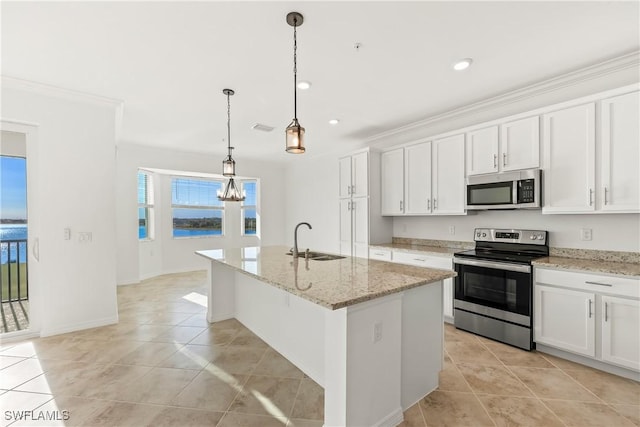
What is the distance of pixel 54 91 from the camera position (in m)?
3.01

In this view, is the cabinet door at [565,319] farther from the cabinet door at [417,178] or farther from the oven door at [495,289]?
the cabinet door at [417,178]

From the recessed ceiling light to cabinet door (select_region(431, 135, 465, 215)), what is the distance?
104 cm

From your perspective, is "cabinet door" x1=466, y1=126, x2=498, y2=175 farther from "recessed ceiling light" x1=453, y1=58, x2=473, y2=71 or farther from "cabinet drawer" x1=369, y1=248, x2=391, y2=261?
"cabinet drawer" x1=369, y1=248, x2=391, y2=261

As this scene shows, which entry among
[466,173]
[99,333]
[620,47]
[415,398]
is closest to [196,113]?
[99,333]

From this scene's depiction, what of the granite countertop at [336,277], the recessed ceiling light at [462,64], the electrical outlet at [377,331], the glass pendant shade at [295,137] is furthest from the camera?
the recessed ceiling light at [462,64]

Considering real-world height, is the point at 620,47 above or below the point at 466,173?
above

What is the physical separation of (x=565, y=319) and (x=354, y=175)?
9.90ft

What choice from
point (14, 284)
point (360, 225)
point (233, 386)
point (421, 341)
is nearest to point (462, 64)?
point (421, 341)

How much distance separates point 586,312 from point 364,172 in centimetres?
291

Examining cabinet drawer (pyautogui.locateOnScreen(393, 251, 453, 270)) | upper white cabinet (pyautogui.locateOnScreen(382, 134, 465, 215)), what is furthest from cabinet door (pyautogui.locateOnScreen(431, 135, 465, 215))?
cabinet drawer (pyautogui.locateOnScreen(393, 251, 453, 270))

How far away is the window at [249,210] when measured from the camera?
716 cm

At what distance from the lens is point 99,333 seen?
309 cm

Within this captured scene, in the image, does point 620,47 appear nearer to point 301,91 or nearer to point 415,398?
point 301,91
